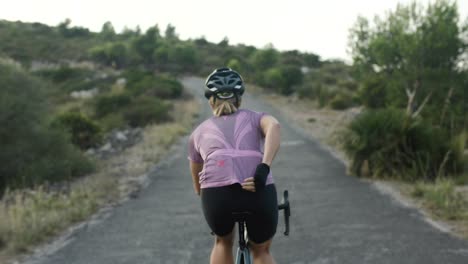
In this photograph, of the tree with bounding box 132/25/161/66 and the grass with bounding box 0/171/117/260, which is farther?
the tree with bounding box 132/25/161/66

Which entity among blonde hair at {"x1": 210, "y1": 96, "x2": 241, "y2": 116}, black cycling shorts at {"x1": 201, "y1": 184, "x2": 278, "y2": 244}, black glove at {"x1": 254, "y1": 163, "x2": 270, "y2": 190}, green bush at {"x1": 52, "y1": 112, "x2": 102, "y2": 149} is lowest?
green bush at {"x1": 52, "y1": 112, "x2": 102, "y2": 149}

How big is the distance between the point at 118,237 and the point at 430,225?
4120 mm

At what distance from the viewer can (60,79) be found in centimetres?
6219

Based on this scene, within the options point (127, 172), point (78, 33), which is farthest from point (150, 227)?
point (78, 33)

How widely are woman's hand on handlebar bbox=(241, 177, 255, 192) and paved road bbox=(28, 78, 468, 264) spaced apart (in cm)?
298

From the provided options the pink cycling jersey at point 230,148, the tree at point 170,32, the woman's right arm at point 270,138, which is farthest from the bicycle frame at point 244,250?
the tree at point 170,32

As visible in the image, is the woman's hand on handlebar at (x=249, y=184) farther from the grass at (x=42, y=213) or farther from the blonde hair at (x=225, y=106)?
the grass at (x=42, y=213)

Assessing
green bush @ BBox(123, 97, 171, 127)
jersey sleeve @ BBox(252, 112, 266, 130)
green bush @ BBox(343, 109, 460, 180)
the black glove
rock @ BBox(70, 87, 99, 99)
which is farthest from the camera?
rock @ BBox(70, 87, 99, 99)

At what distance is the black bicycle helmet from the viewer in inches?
137

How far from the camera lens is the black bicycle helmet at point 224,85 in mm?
3473

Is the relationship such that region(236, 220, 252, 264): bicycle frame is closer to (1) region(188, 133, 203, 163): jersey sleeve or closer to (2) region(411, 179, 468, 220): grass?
(1) region(188, 133, 203, 163): jersey sleeve

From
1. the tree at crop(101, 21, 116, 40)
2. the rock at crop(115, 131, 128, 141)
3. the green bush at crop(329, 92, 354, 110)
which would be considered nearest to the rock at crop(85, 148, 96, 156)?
the rock at crop(115, 131, 128, 141)

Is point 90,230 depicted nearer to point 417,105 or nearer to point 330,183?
point 330,183

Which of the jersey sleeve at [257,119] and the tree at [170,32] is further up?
the tree at [170,32]
